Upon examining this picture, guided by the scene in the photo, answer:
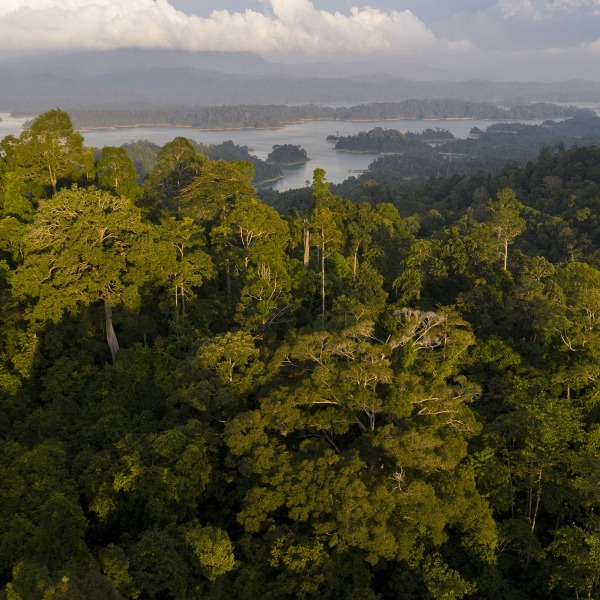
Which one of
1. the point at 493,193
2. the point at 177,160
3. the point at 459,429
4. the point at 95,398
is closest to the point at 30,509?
the point at 95,398

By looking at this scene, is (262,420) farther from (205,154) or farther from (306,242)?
(205,154)

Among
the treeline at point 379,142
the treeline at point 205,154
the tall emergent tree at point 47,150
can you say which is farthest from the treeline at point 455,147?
the tall emergent tree at point 47,150

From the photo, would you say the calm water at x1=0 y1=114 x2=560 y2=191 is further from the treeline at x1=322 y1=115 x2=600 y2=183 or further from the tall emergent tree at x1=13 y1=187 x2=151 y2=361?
the tall emergent tree at x1=13 y1=187 x2=151 y2=361

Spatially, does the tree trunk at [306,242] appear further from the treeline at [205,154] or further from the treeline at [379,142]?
the treeline at [379,142]

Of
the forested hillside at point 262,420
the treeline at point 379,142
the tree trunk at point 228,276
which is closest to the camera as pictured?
the forested hillside at point 262,420

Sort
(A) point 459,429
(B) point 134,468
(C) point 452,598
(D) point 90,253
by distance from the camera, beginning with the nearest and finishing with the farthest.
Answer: (C) point 452,598
(B) point 134,468
(A) point 459,429
(D) point 90,253

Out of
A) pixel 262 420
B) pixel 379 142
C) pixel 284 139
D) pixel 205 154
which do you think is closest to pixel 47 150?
pixel 262 420

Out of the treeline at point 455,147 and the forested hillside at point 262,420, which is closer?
the forested hillside at point 262,420

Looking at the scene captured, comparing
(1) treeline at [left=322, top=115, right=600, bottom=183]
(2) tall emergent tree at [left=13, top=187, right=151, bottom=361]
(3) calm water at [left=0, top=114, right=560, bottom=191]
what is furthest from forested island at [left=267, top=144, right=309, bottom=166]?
(2) tall emergent tree at [left=13, top=187, right=151, bottom=361]

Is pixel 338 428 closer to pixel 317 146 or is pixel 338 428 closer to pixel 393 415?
pixel 393 415
